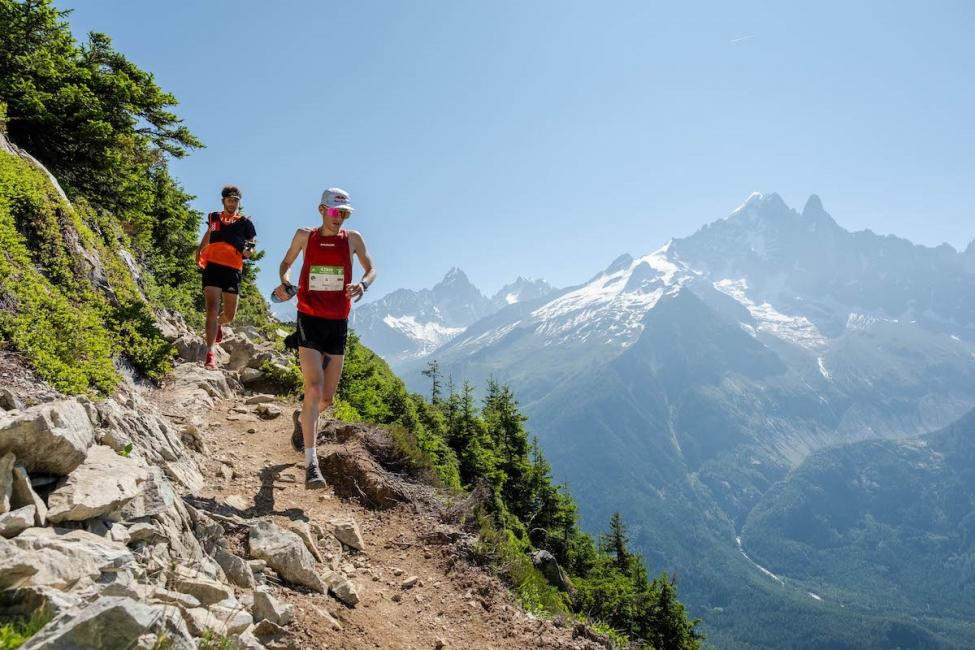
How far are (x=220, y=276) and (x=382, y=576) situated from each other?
7387 mm

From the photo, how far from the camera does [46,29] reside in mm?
14219

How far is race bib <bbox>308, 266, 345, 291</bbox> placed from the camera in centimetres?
716

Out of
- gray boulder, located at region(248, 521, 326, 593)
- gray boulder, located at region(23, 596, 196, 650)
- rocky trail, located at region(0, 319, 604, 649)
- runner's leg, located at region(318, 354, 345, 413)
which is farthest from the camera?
runner's leg, located at region(318, 354, 345, 413)

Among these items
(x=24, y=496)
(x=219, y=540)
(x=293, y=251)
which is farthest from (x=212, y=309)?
(x=24, y=496)

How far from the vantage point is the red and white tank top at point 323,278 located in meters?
7.15

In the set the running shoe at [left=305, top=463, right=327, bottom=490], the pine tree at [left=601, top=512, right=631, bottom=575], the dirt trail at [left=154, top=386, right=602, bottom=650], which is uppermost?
the running shoe at [left=305, top=463, right=327, bottom=490]

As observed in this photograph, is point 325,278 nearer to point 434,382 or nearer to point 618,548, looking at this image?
point 434,382

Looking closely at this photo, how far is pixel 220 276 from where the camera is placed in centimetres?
1100

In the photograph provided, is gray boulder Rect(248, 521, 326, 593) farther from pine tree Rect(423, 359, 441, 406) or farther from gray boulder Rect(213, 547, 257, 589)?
pine tree Rect(423, 359, 441, 406)

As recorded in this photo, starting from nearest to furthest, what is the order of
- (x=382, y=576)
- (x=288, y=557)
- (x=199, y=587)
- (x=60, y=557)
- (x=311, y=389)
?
(x=60, y=557) < (x=199, y=587) < (x=288, y=557) < (x=382, y=576) < (x=311, y=389)

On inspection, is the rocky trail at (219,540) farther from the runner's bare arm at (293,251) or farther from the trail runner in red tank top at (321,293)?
the runner's bare arm at (293,251)

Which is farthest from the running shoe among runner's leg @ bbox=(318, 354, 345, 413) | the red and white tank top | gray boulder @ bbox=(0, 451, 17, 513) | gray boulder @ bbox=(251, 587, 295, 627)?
gray boulder @ bbox=(0, 451, 17, 513)

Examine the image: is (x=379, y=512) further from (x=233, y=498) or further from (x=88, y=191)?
(x=88, y=191)

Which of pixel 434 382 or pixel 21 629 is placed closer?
pixel 21 629
